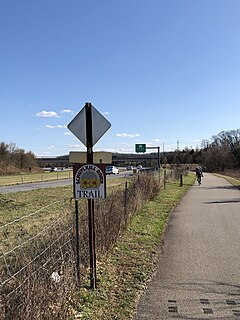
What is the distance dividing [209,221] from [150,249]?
5004mm

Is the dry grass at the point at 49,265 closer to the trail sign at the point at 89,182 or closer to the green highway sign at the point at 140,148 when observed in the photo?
the trail sign at the point at 89,182

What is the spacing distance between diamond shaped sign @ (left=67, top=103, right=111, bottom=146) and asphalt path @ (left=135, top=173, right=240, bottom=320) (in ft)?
8.13

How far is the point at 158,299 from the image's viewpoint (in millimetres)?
5500

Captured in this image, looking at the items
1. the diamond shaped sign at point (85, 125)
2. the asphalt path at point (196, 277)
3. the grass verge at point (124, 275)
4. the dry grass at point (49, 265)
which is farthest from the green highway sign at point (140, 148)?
the diamond shaped sign at point (85, 125)

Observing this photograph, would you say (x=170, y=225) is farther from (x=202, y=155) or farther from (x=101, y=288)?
(x=202, y=155)

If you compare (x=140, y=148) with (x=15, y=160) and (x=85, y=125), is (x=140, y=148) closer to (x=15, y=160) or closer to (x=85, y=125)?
(x=85, y=125)

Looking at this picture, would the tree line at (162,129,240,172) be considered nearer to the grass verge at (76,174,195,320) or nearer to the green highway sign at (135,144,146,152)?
the green highway sign at (135,144,146,152)

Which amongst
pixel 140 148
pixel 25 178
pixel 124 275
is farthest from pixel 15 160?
pixel 124 275

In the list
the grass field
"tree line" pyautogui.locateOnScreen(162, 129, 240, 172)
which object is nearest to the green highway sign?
the grass field

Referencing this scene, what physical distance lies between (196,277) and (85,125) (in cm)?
323

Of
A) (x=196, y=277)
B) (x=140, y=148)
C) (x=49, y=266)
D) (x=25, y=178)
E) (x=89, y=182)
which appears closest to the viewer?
(x=49, y=266)

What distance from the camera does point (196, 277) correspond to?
21.6 feet

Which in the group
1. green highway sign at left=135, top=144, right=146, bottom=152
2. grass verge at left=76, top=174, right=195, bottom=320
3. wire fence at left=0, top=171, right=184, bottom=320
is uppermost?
green highway sign at left=135, top=144, right=146, bottom=152

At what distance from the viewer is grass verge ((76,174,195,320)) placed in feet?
16.3
